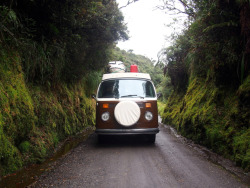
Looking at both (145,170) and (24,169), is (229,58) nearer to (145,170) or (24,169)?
(145,170)

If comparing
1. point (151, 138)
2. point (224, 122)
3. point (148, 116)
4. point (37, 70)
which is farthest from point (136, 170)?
point (37, 70)

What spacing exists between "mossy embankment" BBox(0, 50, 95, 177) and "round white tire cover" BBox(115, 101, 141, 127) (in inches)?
79.3

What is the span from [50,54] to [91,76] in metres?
7.21

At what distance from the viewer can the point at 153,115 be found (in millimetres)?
7172

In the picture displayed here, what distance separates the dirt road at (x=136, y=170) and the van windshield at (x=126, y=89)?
68.1 inches

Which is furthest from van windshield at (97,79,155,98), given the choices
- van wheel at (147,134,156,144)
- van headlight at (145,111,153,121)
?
van wheel at (147,134,156,144)

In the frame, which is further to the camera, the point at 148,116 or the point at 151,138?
the point at 151,138

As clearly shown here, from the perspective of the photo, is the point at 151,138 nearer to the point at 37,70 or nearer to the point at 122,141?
the point at 122,141

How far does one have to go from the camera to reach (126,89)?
7.51m

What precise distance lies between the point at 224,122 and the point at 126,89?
3.13m

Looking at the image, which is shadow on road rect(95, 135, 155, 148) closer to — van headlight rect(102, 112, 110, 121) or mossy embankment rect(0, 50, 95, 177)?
van headlight rect(102, 112, 110, 121)

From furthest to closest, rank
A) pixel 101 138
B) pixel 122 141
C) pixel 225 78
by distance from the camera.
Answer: pixel 122 141 < pixel 101 138 < pixel 225 78

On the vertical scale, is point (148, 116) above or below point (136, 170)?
above

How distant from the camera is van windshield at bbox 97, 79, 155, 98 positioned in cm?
739
